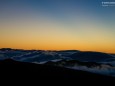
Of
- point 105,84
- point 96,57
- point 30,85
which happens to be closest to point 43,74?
point 30,85

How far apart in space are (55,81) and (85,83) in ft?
10.4

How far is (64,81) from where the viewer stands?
2184 cm

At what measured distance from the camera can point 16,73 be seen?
847 inches

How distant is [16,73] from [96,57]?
575 ft

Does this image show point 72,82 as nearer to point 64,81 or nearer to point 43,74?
point 64,81

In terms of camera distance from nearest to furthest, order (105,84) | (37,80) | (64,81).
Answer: (37,80)
(64,81)
(105,84)

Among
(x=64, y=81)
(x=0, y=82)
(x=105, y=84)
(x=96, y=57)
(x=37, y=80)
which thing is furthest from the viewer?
(x=96, y=57)

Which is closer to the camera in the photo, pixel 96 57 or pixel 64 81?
pixel 64 81

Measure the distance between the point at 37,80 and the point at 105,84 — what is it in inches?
287

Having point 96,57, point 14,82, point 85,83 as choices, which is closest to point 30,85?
point 14,82

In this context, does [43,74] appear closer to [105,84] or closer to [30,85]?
[30,85]

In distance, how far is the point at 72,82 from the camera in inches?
866

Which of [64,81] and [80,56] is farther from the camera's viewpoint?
Result: [80,56]

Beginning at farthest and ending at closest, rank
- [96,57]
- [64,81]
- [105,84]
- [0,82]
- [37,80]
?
[96,57]
[105,84]
[64,81]
[37,80]
[0,82]
